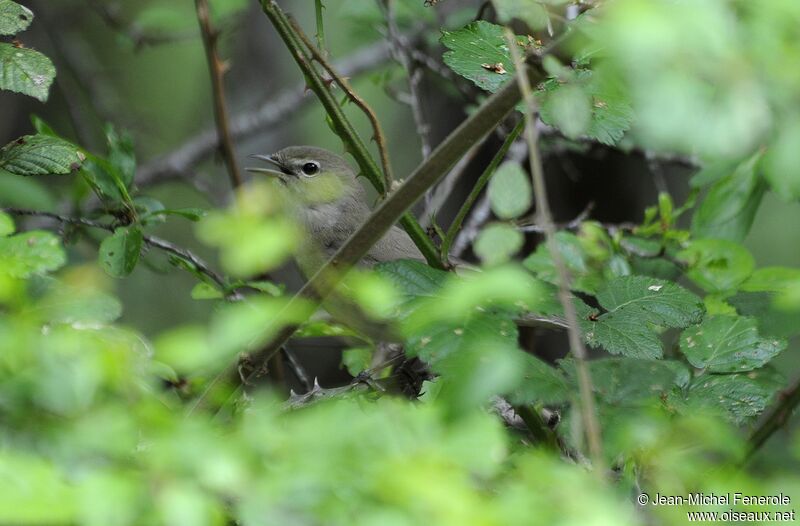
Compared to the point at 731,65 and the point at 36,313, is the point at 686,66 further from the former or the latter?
the point at 36,313

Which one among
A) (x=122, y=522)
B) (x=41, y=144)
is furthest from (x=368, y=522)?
(x=41, y=144)

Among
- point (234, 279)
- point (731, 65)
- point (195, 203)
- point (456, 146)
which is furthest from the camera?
point (195, 203)

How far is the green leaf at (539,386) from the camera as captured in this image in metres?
1.70

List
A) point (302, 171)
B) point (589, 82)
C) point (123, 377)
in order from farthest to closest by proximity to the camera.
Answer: point (302, 171) → point (589, 82) → point (123, 377)

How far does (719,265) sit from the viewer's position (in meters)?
2.87

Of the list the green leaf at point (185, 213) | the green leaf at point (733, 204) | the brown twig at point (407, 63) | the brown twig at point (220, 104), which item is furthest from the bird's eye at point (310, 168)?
the green leaf at point (733, 204)

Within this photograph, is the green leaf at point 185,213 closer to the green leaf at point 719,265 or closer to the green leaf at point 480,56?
the green leaf at point 480,56

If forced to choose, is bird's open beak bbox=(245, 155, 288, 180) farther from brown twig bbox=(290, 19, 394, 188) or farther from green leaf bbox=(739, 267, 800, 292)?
green leaf bbox=(739, 267, 800, 292)

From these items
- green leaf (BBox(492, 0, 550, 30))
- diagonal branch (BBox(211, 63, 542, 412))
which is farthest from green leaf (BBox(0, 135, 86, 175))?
green leaf (BBox(492, 0, 550, 30))

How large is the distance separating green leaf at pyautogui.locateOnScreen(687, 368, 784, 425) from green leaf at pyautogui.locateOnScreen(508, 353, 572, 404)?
47 cm

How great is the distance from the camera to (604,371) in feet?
5.88

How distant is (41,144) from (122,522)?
1581 mm

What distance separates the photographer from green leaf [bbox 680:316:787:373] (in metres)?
2.27

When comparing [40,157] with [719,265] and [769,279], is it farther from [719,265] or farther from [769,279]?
[769,279]
